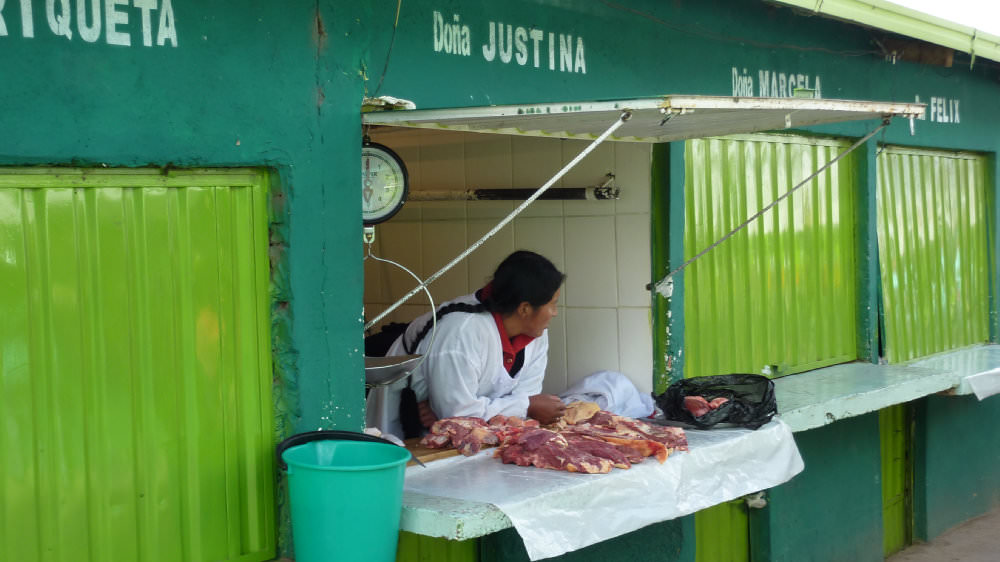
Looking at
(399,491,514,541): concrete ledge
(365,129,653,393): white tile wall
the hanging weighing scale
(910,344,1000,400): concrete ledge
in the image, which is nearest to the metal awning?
the hanging weighing scale

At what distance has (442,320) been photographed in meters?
5.14

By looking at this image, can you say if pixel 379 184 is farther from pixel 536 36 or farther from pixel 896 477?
pixel 896 477

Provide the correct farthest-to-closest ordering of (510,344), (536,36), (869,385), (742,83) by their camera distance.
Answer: (869,385) < (742,83) < (510,344) < (536,36)

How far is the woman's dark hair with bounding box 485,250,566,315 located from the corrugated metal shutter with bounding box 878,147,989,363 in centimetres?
329

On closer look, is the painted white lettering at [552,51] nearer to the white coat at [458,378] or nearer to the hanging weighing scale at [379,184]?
the hanging weighing scale at [379,184]

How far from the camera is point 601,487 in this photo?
13.3ft

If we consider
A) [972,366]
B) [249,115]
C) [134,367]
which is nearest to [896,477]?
[972,366]

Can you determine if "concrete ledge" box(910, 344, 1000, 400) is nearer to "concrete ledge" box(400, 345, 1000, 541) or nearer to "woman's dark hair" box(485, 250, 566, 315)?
"concrete ledge" box(400, 345, 1000, 541)

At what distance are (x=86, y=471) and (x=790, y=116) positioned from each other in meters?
2.98

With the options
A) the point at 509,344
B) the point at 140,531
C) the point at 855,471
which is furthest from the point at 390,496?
the point at 855,471

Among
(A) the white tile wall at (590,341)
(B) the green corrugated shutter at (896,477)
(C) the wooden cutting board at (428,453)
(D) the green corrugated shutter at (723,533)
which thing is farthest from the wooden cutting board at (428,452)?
(B) the green corrugated shutter at (896,477)

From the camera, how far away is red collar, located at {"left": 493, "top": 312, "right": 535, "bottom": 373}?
525 centimetres

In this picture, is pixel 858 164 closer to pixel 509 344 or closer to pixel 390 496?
pixel 509 344

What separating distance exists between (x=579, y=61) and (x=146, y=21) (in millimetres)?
2211
